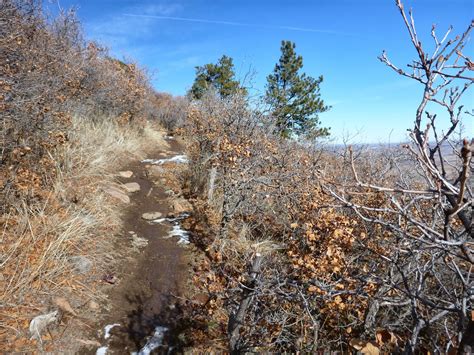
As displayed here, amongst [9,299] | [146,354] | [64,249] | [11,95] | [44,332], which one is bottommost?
[146,354]

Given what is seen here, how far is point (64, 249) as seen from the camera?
468cm

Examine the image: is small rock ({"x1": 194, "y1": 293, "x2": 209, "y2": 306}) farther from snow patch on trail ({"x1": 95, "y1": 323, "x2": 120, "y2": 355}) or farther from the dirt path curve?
snow patch on trail ({"x1": 95, "y1": 323, "x2": 120, "y2": 355})

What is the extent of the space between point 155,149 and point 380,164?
961 centimetres

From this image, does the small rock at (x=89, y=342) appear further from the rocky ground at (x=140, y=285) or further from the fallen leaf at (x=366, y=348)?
the fallen leaf at (x=366, y=348)

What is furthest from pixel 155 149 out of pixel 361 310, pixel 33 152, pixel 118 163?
pixel 361 310

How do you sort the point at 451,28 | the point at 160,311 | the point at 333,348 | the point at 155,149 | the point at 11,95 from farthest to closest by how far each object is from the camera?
1. the point at 155,149
2. the point at 11,95
3. the point at 160,311
4. the point at 333,348
5. the point at 451,28

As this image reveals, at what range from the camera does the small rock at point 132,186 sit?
8301 millimetres

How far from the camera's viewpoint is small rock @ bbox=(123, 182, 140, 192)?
8301mm

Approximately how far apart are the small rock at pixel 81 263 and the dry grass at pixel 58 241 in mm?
74

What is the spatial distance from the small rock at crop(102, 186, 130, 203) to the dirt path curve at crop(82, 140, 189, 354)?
24 cm

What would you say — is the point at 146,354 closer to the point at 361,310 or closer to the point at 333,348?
the point at 333,348

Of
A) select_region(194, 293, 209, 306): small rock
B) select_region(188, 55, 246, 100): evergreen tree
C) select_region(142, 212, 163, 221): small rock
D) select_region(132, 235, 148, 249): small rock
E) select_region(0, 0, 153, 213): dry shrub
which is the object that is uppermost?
select_region(188, 55, 246, 100): evergreen tree

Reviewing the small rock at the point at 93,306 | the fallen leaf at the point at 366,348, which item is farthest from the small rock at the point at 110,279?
the fallen leaf at the point at 366,348

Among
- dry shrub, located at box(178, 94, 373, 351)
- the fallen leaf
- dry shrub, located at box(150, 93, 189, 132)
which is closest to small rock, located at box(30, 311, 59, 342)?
dry shrub, located at box(178, 94, 373, 351)
